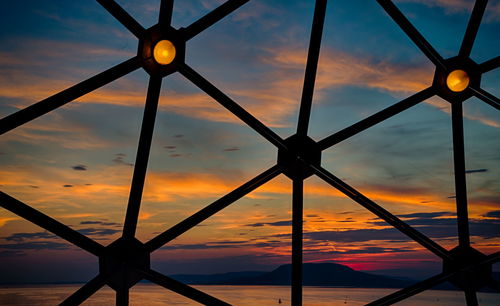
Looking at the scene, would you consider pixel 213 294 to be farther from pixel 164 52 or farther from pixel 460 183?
pixel 164 52

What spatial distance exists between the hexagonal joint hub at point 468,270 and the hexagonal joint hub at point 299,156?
9.78ft

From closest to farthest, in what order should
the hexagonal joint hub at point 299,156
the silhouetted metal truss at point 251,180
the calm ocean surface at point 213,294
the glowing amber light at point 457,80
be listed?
the silhouetted metal truss at point 251,180
the hexagonal joint hub at point 299,156
the glowing amber light at point 457,80
the calm ocean surface at point 213,294

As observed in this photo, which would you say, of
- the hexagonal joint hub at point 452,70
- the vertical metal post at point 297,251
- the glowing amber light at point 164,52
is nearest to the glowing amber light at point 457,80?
the hexagonal joint hub at point 452,70

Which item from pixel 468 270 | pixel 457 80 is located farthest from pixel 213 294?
pixel 457 80

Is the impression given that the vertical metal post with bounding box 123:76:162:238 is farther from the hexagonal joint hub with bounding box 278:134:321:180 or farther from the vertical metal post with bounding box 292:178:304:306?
the vertical metal post with bounding box 292:178:304:306

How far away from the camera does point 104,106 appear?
10688mm

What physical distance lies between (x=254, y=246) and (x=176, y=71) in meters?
10.9

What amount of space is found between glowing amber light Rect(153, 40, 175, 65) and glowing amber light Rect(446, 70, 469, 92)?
4.52 meters

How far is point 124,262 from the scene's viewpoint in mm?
6840

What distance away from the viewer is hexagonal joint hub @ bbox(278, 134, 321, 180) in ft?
24.4

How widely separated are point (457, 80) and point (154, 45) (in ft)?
16.2

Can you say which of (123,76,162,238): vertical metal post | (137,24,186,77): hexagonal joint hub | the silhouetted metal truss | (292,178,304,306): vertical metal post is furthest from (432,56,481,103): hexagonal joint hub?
(123,76,162,238): vertical metal post

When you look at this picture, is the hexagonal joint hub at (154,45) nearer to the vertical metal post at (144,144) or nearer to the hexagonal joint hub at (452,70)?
the vertical metal post at (144,144)

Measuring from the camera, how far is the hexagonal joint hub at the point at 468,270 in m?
8.06
